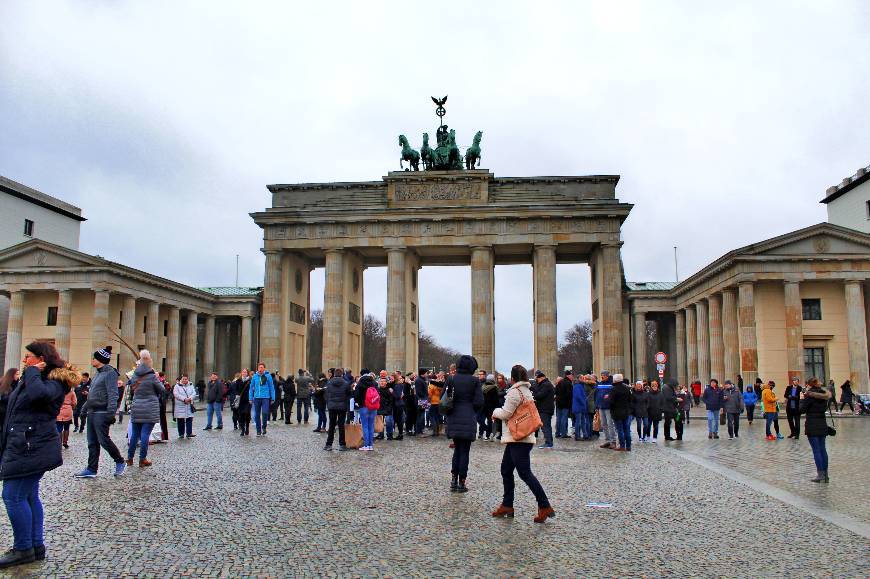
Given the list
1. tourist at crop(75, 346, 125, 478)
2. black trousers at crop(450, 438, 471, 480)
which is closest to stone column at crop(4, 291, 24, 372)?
tourist at crop(75, 346, 125, 478)

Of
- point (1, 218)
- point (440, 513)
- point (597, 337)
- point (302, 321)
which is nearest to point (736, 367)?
point (597, 337)

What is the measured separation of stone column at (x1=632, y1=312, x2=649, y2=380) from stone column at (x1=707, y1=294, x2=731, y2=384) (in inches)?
417

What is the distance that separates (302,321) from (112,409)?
46.1 metres

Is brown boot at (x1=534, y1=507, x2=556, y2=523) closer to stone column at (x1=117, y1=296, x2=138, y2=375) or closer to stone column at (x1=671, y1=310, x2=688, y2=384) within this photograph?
stone column at (x1=117, y1=296, x2=138, y2=375)

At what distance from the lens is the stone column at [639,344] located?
55.6 m

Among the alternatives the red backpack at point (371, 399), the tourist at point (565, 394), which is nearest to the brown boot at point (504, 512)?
the red backpack at point (371, 399)

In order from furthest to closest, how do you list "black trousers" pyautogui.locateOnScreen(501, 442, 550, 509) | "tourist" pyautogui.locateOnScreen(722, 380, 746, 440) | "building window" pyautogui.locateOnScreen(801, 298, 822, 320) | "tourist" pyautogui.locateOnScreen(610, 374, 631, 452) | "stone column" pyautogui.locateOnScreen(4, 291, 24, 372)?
1. "stone column" pyautogui.locateOnScreen(4, 291, 24, 372)
2. "building window" pyautogui.locateOnScreen(801, 298, 822, 320)
3. "tourist" pyautogui.locateOnScreen(722, 380, 746, 440)
4. "tourist" pyautogui.locateOnScreen(610, 374, 631, 452)
5. "black trousers" pyautogui.locateOnScreen(501, 442, 550, 509)

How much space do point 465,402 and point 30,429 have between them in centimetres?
631

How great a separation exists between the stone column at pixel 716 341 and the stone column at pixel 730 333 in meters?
1.63

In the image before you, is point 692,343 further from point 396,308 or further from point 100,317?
point 100,317

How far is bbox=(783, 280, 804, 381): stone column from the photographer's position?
125 ft

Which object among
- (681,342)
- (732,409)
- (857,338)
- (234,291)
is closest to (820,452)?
(732,409)

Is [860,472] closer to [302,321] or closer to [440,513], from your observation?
[440,513]

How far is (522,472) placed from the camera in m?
8.73
